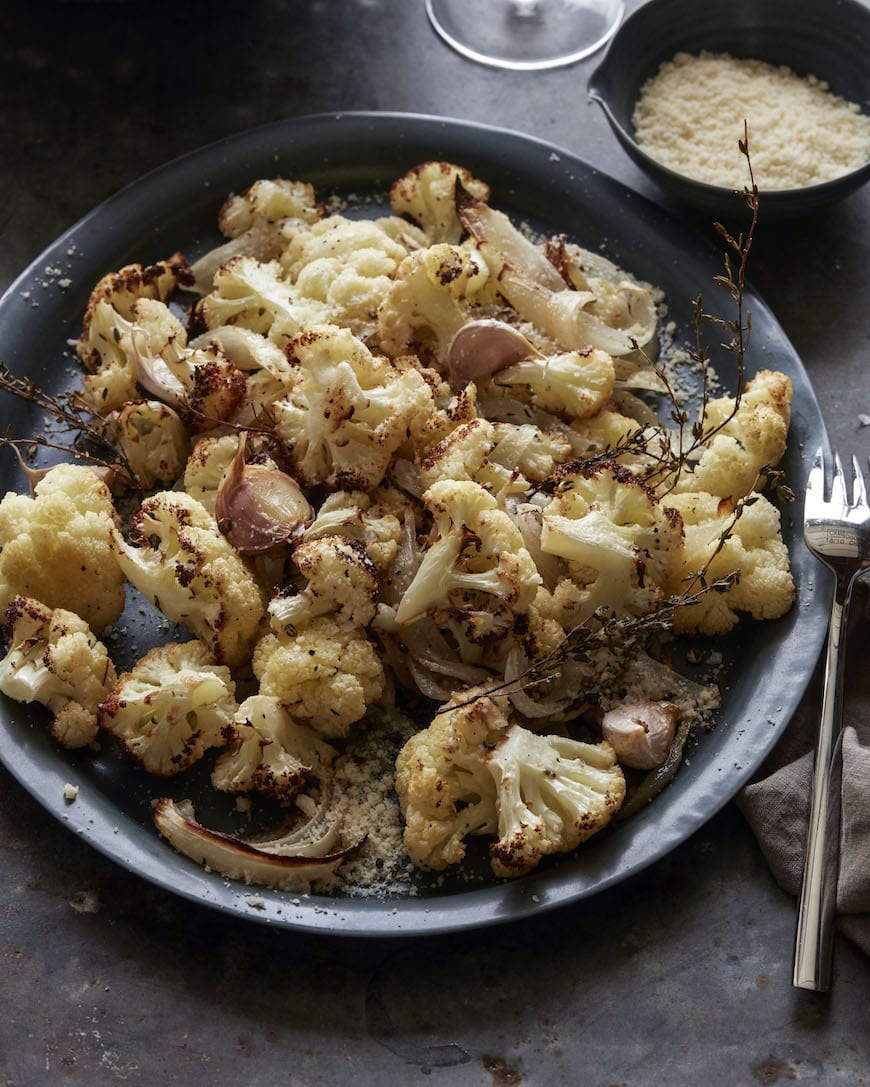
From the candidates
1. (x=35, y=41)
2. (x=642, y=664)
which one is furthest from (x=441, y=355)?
(x=35, y=41)

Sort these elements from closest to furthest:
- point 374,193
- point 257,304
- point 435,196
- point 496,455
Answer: point 496,455, point 257,304, point 435,196, point 374,193

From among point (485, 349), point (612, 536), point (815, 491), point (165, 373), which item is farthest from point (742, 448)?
point (165, 373)

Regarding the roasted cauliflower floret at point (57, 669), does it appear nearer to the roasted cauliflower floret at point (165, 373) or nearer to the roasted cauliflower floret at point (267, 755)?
the roasted cauliflower floret at point (267, 755)

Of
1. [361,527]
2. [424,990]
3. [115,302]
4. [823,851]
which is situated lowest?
[424,990]

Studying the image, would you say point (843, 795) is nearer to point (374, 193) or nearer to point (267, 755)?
point (267, 755)

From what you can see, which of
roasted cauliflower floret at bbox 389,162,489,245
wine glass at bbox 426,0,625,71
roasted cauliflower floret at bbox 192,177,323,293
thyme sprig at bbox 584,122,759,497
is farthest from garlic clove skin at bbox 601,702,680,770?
wine glass at bbox 426,0,625,71

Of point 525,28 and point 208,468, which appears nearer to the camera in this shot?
point 208,468

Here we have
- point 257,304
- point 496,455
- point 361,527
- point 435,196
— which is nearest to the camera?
point 361,527
